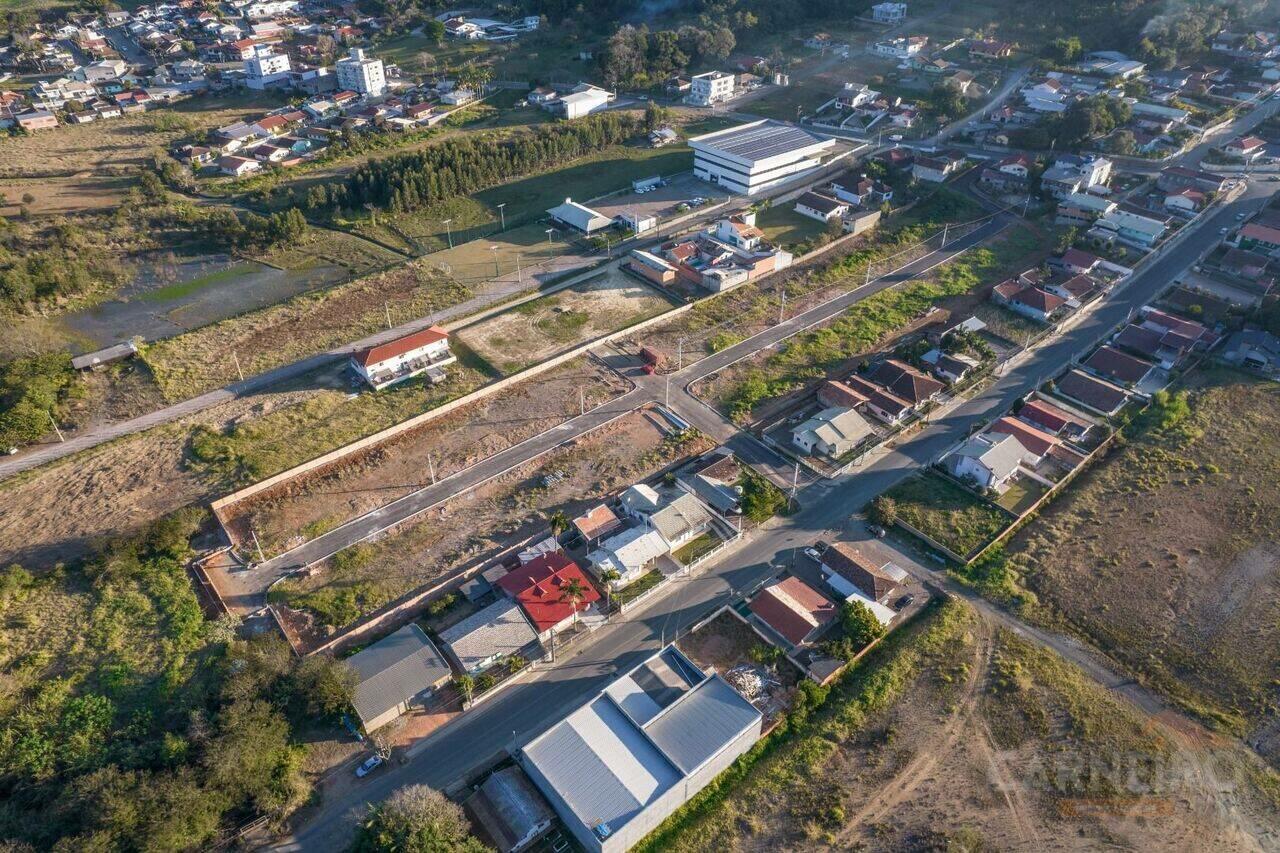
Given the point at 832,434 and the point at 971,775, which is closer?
the point at 971,775

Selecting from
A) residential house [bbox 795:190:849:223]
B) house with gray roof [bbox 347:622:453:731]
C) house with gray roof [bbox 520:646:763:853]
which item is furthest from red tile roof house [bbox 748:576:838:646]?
residential house [bbox 795:190:849:223]

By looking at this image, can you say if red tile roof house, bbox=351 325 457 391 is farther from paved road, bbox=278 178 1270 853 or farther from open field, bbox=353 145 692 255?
paved road, bbox=278 178 1270 853

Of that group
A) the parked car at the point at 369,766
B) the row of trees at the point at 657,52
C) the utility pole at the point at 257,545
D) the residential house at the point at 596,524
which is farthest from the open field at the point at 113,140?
the parked car at the point at 369,766

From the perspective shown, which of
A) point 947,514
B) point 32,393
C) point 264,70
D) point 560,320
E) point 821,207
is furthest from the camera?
point 264,70

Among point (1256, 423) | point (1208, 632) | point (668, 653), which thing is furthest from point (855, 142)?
point (668, 653)

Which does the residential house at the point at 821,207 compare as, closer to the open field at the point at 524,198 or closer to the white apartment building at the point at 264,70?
the open field at the point at 524,198

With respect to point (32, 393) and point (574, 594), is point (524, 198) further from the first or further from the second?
point (574, 594)

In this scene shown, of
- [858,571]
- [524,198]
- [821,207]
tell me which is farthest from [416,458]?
[821,207]
